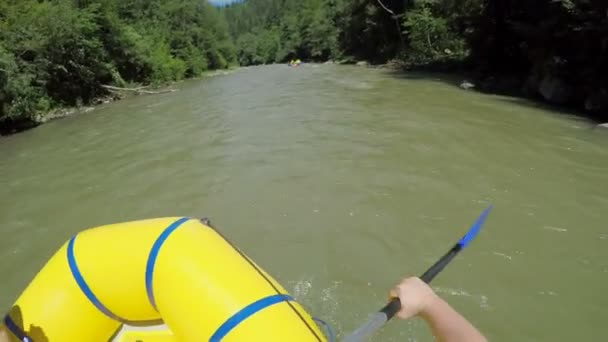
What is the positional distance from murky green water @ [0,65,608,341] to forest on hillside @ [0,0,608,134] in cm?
191

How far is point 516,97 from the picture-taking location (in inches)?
436

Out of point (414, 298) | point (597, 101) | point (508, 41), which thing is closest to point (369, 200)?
point (414, 298)

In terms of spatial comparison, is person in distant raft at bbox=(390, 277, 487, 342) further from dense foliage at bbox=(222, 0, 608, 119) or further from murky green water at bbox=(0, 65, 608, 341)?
dense foliage at bbox=(222, 0, 608, 119)

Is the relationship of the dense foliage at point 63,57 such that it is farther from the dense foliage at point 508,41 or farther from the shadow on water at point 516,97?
the dense foliage at point 508,41

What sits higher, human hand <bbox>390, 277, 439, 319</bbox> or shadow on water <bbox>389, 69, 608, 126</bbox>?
human hand <bbox>390, 277, 439, 319</bbox>

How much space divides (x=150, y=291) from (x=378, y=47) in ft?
99.8

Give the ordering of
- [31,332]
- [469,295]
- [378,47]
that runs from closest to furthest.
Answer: [31,332], [469,295], [378,47]

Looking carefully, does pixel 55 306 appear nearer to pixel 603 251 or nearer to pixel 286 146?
pixel 603 251

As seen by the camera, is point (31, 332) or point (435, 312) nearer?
point (435, 312)

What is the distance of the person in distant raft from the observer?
1.20 meters

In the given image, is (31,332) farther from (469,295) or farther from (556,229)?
(556,229)

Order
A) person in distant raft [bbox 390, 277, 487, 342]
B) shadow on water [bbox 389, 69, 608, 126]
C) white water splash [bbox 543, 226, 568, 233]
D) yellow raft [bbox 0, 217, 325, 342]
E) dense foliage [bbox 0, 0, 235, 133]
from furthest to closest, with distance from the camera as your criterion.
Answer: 1. dense foliage [bbox 0, 0, 235, 133]
2. shadow on water [bbox 389, 69, 608, 126]
3. white water splash [bbox 543, 226, 568, 233]
4. yellow raft [bbox 0, 217, 325, 342]
5. person in distant raft [bbox 390, 277, 487, 342]

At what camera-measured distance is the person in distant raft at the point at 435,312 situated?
47.1 inches

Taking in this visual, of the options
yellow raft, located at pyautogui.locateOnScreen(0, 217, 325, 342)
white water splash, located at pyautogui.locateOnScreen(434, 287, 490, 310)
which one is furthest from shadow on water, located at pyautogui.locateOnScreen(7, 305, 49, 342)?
white water splash, located at pyautogui.locateOnScreen(434, 287, 490, 310)
